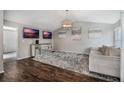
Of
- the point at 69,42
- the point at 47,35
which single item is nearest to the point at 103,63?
the point at 69,42

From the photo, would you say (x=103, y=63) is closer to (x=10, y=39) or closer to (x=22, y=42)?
(x=22, y=42)

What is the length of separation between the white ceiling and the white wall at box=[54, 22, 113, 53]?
0.32ft

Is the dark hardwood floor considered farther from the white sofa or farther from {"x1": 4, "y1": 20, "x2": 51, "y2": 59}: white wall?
the white sofa

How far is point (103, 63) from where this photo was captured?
2.18 m

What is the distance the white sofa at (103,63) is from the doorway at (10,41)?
1.57 meters

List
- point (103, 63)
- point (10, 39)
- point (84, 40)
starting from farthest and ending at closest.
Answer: point (103, 63), point (84, 40), point (10, 39)

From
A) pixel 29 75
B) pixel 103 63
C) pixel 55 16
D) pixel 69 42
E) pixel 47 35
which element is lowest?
pixel 29 75

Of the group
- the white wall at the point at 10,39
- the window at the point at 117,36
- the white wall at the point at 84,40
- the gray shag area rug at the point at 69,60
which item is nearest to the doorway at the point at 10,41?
the white wall at the point at 10,39

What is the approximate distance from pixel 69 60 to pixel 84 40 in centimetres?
62

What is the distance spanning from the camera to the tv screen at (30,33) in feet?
6.14

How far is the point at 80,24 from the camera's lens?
6.11ft
